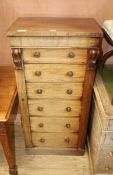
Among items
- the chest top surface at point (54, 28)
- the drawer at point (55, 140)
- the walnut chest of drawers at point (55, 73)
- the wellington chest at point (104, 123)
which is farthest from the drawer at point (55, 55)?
the drawer at point (55, 140)

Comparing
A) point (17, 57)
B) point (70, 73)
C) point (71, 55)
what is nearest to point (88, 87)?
point (70, 73)

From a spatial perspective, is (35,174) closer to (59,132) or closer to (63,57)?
(59,132)

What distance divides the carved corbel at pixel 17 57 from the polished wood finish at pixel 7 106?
256 mm

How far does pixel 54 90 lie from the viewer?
4.32 feet

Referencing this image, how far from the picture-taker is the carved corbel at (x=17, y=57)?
1.13m

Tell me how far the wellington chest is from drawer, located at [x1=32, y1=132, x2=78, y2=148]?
0.24m

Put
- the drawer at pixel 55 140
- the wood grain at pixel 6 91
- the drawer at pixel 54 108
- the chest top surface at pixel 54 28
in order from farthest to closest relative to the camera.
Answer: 1. the drawer at pixel 55 140
2. the drawer at pixel 54 108
3. the wood grain at pixel 6 91
4. the chest top surface at pixel 54 28

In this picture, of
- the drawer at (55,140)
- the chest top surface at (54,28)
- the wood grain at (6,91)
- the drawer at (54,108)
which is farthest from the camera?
the drawer at (55,140)

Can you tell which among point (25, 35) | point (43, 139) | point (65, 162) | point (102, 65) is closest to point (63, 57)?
point (25, 35)

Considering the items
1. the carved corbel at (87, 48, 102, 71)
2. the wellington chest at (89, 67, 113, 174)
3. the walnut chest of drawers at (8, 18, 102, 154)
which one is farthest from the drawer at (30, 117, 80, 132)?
the carved corbel at (87, 48, 102, 71)

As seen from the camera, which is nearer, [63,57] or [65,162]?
[63,57]

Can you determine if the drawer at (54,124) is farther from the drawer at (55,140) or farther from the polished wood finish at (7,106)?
the polished wood finish at (7,106)

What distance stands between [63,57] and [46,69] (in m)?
0.14

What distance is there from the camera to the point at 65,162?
5.42ft
